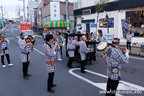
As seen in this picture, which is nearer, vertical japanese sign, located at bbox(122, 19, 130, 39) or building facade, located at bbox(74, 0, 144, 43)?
building facade, located at bbox(74, 0, 144, 43)

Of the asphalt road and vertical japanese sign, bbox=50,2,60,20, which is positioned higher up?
vertical japanese sign, bbox=50,2,60,20

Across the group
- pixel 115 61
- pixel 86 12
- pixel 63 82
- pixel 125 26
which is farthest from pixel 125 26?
pixel 115 61

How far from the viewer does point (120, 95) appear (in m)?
4.60

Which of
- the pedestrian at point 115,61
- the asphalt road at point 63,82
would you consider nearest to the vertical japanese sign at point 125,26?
the asphalt road at point 63,82

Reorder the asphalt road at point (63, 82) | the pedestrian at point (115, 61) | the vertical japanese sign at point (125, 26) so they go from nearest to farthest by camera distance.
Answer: the pedestrian at point (115, 61) → the asphalt road at point (63, 82) → the vertical japanese sign at point (125, 26)

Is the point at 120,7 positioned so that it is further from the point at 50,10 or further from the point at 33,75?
the point at 50,10

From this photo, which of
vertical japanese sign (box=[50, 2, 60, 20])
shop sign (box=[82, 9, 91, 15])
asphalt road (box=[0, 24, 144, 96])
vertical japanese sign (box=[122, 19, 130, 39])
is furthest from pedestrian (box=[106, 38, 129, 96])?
vertical japanese sign (box=[50, 2, 60, 20])

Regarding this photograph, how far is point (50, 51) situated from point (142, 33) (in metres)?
15.5

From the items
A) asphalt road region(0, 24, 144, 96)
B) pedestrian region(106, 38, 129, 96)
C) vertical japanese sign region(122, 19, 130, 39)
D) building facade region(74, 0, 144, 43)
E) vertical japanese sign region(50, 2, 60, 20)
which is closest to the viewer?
pedestrian region(106, 38, 129, 96)

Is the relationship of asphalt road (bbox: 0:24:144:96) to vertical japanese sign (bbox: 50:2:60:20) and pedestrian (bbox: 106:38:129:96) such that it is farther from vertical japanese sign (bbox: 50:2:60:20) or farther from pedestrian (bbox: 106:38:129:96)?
vertical japanese sign (bbox: 50:2:60:20)

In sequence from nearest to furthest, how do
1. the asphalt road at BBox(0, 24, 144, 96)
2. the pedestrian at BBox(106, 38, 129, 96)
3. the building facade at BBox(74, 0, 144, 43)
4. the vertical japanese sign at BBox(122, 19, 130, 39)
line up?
the pedestrian at BBox(106, 38, 129, 96), the asphalt road at BBox(0, 24, 144, 96), the building facade at BBox(74, 0, 144, 43), the vertical japanese sign at BBox(122, 19, 130, 39)

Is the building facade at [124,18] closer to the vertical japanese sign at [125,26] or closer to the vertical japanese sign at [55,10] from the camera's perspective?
the vertical japanese sign at [125,26]

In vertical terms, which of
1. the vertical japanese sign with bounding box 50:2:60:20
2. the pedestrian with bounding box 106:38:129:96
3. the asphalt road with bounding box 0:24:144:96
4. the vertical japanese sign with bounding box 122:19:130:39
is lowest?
the asphalt road with bounding box 0:24:144:96

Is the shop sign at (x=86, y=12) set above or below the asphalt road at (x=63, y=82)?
above
